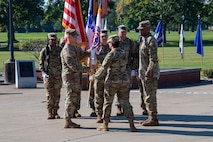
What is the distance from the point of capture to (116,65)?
11906 millimetres

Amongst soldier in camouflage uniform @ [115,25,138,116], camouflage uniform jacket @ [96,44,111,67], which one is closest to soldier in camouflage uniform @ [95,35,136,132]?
soldier in camouflage uniform @ [115,25,138,116]

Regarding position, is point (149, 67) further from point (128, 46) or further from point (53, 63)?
point (53, 63)

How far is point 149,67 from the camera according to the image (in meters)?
12.5

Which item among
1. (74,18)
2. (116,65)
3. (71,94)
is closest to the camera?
(116,65)

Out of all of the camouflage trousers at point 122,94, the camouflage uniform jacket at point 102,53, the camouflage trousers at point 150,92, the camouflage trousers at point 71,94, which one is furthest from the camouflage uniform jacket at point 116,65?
the camouflage uniform jacket at point 102,53

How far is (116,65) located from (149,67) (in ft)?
3.01

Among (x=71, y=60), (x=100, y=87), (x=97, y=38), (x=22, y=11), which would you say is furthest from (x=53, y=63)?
(x=22, y=11)

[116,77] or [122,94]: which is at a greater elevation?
[116,77]

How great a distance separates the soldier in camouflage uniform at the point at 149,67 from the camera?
12.6 metres

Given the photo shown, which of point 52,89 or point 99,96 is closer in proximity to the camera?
point 99,96

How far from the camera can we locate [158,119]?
45.5 feet

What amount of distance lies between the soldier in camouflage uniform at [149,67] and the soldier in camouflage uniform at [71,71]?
115 cm

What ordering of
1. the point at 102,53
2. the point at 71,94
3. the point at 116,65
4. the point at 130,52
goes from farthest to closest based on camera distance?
1. the point at 130,52
2. the point at 102,53
3. the point at 71,94
4. the point at 116,65

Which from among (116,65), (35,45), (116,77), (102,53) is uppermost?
(35,45)
